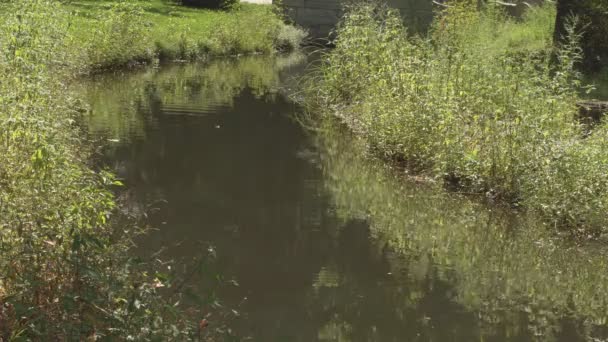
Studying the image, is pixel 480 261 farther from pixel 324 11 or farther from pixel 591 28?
pixel 324 11

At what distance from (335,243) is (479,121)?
3.74 meters

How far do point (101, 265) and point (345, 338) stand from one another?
3000mm

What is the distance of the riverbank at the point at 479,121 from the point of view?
1230 cm

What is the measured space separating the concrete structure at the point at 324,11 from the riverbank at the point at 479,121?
1454 cm

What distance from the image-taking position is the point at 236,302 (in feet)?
30.6

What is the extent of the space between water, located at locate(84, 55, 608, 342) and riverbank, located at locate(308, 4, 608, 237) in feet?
1.30

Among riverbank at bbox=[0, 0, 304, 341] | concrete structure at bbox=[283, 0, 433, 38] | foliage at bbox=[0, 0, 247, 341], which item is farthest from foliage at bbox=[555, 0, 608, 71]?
foliage at bbox=[0, 0, 247, 341]

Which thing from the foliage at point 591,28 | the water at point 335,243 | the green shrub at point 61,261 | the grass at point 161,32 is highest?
the foliage at point 591,28

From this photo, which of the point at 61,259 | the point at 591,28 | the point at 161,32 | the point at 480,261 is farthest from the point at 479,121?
the point at 161,32

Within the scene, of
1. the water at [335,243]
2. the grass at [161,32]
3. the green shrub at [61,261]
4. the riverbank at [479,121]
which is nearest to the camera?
the green shrub at [61,261]

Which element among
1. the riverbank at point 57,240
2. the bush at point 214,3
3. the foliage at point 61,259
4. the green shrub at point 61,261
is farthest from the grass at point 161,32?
the green shrub at point 61,261

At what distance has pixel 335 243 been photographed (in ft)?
38.0

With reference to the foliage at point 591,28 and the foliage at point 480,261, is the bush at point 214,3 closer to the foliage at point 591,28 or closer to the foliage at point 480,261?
the foliage at point 591,28

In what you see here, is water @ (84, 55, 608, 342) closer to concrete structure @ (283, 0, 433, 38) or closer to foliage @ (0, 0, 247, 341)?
foliage @ (0, 0, 247, 341)
